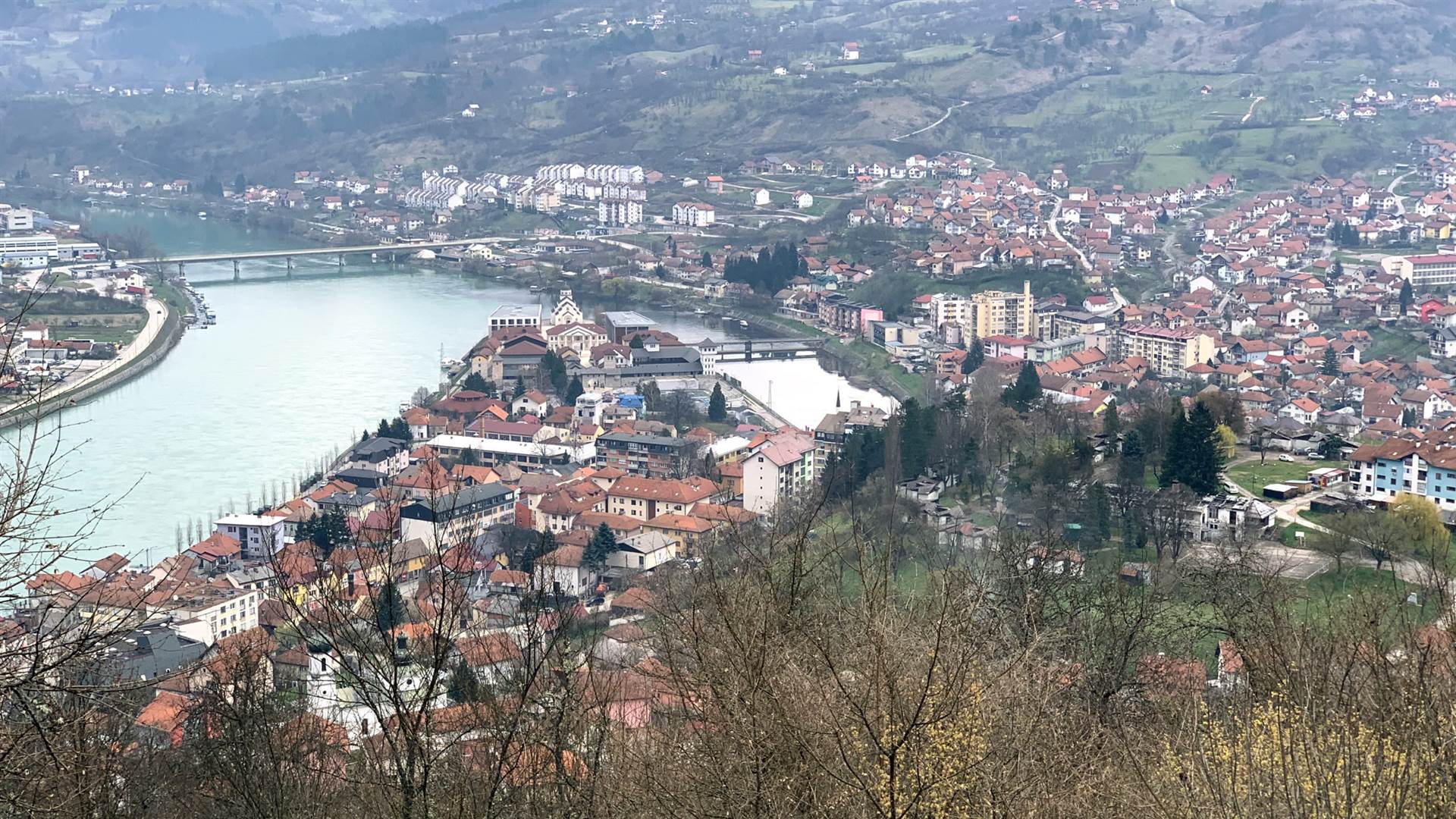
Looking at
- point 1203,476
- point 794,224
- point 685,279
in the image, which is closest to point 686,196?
point 794,224

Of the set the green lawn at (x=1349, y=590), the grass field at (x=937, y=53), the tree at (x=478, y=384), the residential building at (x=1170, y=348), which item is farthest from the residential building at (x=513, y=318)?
the grass field at (x=937, y=53)

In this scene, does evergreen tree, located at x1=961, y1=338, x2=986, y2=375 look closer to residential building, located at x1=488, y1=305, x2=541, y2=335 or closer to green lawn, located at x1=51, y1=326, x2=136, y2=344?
residential building, located at x1=488, y1=305, x2=541, y2=335

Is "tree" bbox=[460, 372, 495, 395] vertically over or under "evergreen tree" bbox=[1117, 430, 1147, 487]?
under

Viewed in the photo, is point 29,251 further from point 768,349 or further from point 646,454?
point 646,454

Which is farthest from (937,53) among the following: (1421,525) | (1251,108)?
(1421,525)

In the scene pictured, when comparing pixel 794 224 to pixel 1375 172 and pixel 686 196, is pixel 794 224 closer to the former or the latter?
pixel 686 196

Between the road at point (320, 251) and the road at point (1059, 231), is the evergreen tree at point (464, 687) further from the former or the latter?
the road at point (320, 251)

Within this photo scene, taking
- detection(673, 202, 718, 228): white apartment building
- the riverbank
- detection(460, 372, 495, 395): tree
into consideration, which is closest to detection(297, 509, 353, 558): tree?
the riverbank
